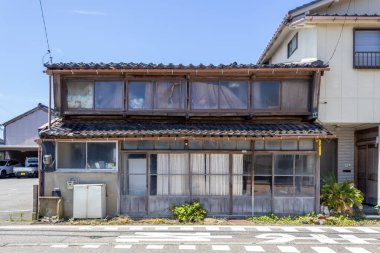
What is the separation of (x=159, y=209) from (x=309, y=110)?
6.33m

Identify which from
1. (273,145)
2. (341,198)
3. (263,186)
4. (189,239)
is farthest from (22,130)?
(341,198)

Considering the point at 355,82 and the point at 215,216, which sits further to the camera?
the point at 355,82

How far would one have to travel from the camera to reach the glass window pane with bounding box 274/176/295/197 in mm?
11992

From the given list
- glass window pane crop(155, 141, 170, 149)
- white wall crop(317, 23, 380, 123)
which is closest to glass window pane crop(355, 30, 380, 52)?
white wall crop(317, 23, 380, 123)

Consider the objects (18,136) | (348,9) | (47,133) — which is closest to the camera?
(47,133)

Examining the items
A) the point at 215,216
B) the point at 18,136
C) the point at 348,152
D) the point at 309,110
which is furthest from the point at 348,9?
the point at 18,136

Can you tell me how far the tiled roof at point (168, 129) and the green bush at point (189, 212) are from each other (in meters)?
2.38

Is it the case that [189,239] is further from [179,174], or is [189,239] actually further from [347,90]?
[347,90]

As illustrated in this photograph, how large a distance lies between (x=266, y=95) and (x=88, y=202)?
7.18 meters

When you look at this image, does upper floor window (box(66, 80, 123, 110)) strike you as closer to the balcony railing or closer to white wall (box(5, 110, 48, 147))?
the balcony railing

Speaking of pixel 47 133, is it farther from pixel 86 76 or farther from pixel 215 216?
pixel 215 216

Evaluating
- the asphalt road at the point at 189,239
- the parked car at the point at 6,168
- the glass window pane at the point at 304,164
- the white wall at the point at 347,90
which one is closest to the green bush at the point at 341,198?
the glass window pane at the point at 304,164

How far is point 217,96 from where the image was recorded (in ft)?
41.8

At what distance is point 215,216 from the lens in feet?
38.7
